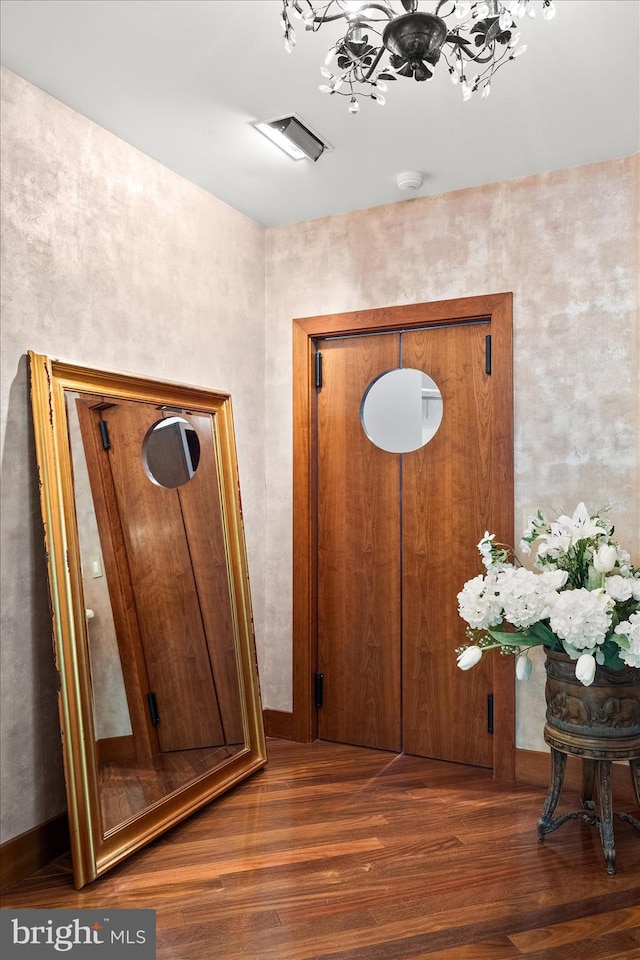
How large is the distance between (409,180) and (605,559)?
177 cm

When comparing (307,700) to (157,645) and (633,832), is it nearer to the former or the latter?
(157,645)

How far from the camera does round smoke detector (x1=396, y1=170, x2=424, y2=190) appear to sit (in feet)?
9.66

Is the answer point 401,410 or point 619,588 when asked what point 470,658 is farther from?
point 401,410

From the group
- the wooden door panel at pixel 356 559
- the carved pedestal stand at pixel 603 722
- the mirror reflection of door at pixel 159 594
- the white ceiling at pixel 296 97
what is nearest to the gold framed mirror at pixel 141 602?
the mirror reflection of door at pixel 159 594

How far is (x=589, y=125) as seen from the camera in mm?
2535

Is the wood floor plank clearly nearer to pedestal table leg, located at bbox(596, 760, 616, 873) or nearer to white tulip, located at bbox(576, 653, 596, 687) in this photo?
pedestal table leg, located at bbox(596, 760, 616, 873)

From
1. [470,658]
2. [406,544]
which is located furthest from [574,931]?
[406,544]

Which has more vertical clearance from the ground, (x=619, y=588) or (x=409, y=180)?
(x=409, y=180)

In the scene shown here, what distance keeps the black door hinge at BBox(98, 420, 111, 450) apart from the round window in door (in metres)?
1.31

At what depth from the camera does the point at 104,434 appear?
8.23ft

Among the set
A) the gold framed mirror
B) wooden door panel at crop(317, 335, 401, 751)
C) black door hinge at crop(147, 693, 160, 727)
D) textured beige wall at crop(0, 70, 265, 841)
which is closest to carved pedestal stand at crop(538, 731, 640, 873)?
wooden door panel at crop(317, 335, 401, 751)

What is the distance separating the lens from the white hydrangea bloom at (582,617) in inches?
86.9

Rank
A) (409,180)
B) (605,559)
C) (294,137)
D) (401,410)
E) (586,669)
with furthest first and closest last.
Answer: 1. (401,410)
2. (409,180)
3. (294,137)
4. (605,559)
5. (586,669)

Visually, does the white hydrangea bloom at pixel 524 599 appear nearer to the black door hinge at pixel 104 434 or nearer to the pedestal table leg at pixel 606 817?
the pedestal table leg at pixel 606 817
